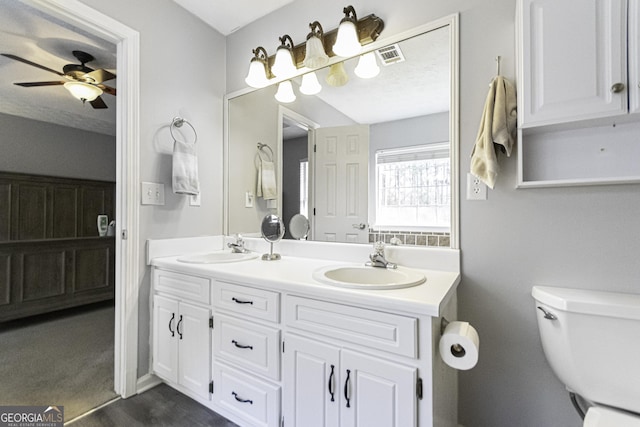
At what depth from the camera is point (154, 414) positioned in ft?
4.75

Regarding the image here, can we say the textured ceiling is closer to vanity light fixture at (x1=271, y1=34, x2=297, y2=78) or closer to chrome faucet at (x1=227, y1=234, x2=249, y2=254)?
vanity light fixture at (x1=271, y1=34, x2=297, y2=78)

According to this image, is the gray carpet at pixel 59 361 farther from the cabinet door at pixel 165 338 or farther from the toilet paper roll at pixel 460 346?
the toilet paper roll at pixel 460 346

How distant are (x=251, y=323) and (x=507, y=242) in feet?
3.77

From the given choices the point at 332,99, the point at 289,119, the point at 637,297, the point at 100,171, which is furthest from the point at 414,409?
the point at 100,171

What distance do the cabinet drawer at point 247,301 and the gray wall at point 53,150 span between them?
3491 millimetres

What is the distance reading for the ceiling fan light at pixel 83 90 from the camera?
85.1 inches

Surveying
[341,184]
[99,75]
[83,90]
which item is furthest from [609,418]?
[83,90]

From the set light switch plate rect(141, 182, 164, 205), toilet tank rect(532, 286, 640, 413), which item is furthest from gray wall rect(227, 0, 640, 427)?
light switch plate rect(141, 182, 164, 205)

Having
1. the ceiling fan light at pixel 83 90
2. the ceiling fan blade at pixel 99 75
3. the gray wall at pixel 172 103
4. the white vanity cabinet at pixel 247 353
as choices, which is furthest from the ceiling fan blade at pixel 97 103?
the white vanity cabinet at pixel 247 353

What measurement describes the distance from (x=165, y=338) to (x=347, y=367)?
1.17 metres

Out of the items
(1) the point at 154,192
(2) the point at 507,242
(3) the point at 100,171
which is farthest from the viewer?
(3) the point at 100,171

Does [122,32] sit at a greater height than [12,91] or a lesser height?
lesser

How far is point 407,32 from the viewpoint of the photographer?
1.39 meters

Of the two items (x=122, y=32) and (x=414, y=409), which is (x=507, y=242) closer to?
(x=414, y=409)
